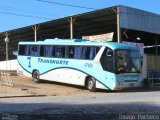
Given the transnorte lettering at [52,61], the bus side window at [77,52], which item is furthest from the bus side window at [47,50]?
the bus side window at [77,52]

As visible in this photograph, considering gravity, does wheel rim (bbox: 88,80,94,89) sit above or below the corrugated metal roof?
below

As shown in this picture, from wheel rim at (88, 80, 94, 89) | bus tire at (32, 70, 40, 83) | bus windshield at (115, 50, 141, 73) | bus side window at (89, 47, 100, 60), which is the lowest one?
wheel rim at (88, 80, 94, 89)

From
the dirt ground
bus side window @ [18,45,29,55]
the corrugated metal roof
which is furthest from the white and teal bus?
the corrugated metal roof

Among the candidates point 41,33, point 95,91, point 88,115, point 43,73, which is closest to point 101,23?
point 41,33

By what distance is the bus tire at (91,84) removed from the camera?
3081 cm

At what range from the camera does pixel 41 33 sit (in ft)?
186

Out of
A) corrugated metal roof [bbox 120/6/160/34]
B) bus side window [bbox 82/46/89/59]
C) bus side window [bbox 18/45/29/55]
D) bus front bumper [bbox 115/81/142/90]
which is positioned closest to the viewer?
bus front bumper [bbox 115/81/142/90]

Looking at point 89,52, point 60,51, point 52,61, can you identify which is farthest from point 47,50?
point 89,52

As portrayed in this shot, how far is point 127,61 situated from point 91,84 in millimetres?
2716

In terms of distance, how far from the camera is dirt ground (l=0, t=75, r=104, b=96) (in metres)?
28.9

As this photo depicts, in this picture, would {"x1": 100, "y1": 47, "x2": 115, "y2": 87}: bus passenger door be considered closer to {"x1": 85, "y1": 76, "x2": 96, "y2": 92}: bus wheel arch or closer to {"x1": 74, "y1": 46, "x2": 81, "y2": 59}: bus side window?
{"x1": 85, "y1": 76, "x2": 96, "y2": 92}: bus wheel arch

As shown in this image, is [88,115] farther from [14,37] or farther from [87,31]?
[14,37]

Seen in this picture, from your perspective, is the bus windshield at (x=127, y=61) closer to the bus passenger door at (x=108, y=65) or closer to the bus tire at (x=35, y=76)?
the bus passenger door at (x=108, y=65)

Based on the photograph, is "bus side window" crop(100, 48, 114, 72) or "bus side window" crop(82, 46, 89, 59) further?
"bus side window" crop(82, 46, 89, 59)
